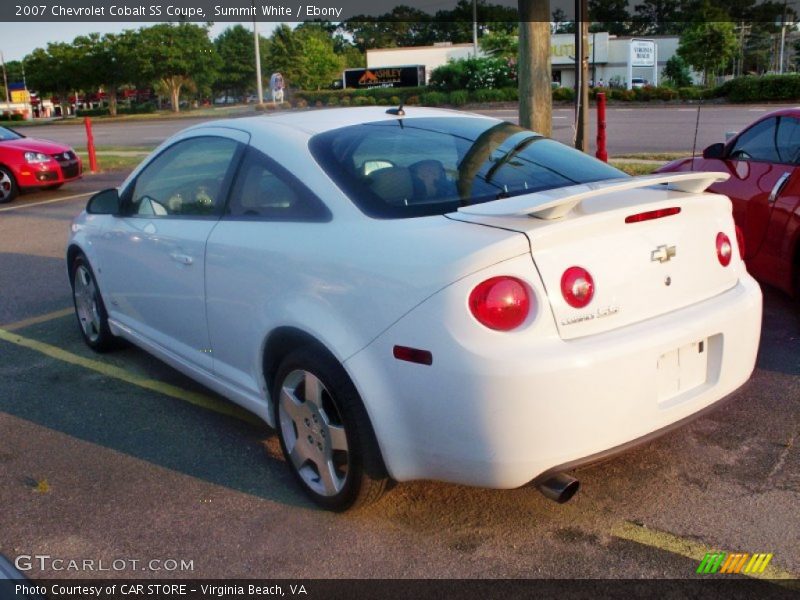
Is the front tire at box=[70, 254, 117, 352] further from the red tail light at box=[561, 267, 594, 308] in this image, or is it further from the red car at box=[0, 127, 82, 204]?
the red car at box=[0, 127, 82, 204]

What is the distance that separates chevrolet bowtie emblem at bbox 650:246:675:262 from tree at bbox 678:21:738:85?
46.0 meters

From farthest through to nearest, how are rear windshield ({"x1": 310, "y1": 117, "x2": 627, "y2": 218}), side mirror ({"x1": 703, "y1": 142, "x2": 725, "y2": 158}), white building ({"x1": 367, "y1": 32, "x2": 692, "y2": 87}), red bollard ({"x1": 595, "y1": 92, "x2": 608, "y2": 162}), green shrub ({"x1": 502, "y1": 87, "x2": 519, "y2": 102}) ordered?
1. white building ({"x1": 367, "y1": 32, "x2": 692, "y2": 87})
2. green shrub ({"x1": 502, "y1": 87, "x2": 519, "y2": 102})
3. red bollard ({"x1": 595, "y1": 92, "x2": 608, "y2": 162})
4. side mirror ({"x1": 703, "y1": 142, "x2": 725, "y2": 158})
5. rear windshield ({"x1": 310, "y1": 117, "x2": 627, "y2": 218})

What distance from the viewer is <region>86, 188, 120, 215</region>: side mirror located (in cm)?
500

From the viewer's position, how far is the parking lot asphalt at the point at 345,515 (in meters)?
3.15

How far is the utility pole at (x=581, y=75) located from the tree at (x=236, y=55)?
262 ft

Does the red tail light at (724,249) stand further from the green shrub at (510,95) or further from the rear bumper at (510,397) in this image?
the green shrub at (510,95)

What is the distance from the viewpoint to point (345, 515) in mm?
3482

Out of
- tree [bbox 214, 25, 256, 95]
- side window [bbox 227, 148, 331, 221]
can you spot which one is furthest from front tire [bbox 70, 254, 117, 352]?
tree [bbox 214, 25, 256, 95]

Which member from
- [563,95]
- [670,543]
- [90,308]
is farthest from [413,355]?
[563,95]

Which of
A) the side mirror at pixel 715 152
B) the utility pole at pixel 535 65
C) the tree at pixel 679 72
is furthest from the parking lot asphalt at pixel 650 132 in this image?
the tree at pixel 679 72

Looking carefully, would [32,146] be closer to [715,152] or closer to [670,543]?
[715,152]

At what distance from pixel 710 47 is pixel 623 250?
49.4 metres

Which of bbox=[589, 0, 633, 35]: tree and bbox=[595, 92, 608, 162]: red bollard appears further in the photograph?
bbox=[589, 0, 633, 35]: tree

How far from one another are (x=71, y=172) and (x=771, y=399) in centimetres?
1350
